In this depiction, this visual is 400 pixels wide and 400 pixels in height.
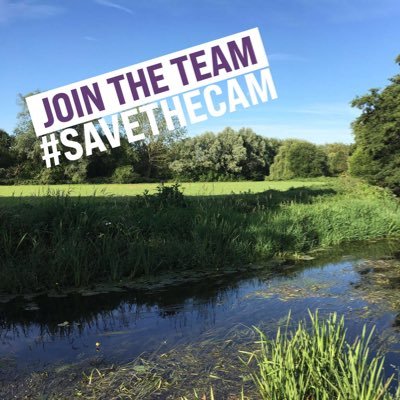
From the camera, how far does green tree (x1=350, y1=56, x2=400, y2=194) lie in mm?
15594

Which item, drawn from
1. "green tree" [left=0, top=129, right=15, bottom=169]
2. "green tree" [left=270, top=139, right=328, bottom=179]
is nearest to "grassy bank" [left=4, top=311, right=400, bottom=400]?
"green tree" [left=0, top=129, right=15, bottom=169]

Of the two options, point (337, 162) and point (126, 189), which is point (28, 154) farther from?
point (337, 162)

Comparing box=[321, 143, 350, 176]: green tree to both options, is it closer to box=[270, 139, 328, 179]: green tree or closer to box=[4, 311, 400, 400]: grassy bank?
box=[270, 139, 328, 179]: green tree

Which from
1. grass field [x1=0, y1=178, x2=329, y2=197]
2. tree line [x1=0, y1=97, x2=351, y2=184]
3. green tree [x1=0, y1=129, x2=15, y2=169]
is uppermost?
green tree [x1=0, y1=129, x2=15, y2=169]

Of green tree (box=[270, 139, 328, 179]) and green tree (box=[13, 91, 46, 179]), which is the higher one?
green tree (box=[13, 91, 46, 179])

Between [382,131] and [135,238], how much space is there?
447 inches

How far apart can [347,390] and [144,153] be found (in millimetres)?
48373

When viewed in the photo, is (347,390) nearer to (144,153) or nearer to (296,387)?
(296,387)

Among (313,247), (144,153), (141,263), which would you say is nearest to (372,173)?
(313,247)

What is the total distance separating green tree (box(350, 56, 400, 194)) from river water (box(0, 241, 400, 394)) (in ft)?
30.9

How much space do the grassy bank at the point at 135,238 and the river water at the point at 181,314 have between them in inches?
24.0

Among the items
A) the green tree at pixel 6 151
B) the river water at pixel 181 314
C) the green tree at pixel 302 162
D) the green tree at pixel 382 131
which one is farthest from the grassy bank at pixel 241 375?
the green tree at pixel 302 162

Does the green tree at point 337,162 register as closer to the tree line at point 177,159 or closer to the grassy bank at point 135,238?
the tree line at point 177,159

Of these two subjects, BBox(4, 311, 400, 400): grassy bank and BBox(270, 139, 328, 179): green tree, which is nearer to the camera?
BBox(4, 311, 400, 400): grassy bank
